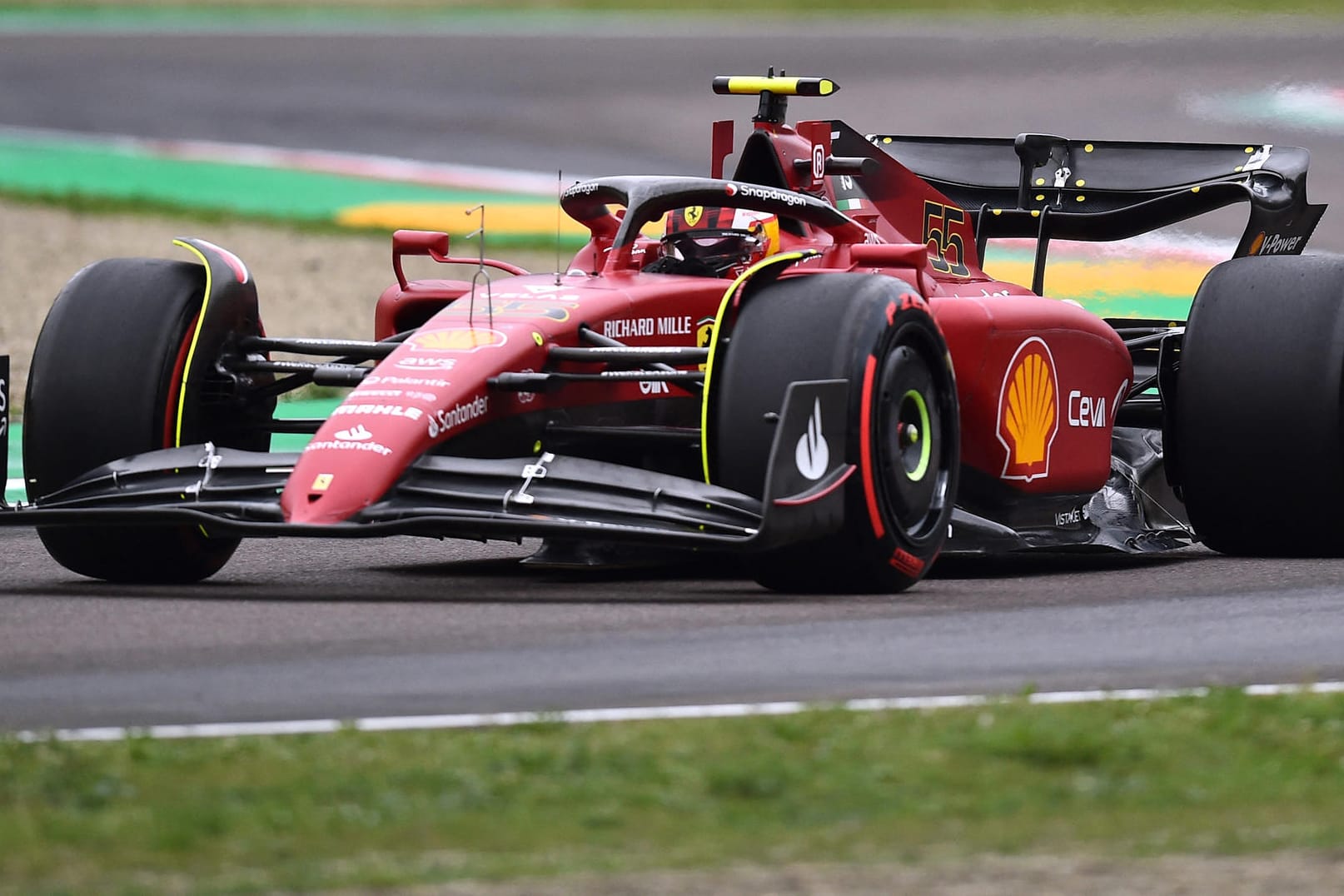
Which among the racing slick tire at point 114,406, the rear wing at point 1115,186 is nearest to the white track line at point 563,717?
the racing slick tire at point 114,406

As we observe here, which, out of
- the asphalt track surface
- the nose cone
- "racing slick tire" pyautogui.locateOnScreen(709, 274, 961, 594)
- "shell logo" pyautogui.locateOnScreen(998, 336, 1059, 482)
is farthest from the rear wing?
the nose cone

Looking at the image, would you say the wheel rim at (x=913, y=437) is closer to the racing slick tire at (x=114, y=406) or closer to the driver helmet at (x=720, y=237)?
the driver helmet at (x=720, y=237)

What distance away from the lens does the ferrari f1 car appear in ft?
26.5

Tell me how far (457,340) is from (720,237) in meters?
1.64

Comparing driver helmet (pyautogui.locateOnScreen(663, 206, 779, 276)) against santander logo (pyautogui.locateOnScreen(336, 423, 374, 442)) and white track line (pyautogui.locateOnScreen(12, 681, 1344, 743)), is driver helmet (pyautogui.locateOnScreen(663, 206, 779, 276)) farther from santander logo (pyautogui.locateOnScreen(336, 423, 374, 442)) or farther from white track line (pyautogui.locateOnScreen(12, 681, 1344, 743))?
white track line (pyautogui.locateOnScreen(12, 681, 1344, 743))

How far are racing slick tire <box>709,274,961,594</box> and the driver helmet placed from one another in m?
1.16

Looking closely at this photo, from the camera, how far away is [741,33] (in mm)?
25797

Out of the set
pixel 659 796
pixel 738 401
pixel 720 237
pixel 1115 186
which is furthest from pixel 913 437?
pixel 659 796

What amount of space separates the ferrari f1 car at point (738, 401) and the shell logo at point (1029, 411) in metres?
0.01

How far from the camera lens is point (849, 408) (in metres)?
8.25

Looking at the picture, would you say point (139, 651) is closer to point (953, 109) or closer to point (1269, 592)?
point (1269, 592)

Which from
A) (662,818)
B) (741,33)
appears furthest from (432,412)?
(741,33)

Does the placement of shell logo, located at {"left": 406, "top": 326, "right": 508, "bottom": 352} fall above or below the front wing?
above

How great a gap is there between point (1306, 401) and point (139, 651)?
523cm
